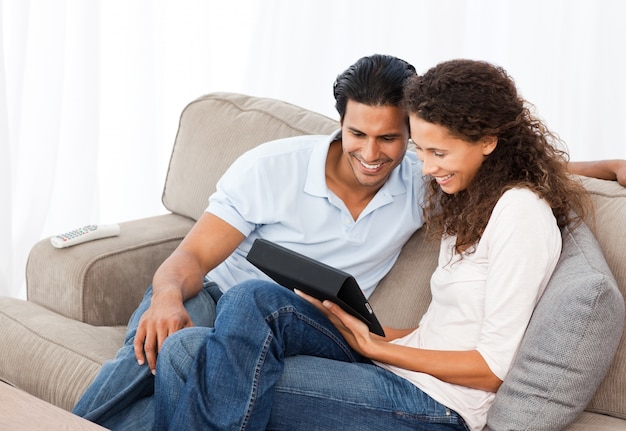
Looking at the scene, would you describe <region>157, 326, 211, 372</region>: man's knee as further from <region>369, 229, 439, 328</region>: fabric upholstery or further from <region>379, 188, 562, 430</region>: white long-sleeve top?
<region>369, 229, 439, 328</region>: fabric upholstery

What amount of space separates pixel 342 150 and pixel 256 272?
349 millimetres

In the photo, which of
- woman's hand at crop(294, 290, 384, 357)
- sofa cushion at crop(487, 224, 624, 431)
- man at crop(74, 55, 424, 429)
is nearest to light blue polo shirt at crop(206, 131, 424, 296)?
man at crop(74, 55, 424, 429)

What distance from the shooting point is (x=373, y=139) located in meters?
1.90

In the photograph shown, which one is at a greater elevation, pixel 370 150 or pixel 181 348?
pixel 370 150

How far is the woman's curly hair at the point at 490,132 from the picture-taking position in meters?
1.65

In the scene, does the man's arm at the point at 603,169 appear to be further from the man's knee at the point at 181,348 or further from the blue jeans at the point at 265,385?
the man's knee at the point at 181,348

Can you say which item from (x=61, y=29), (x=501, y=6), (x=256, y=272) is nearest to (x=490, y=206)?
(x=256, y=272)

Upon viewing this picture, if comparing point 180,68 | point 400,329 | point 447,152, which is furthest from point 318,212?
point 180,68

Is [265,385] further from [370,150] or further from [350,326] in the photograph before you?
[370,150]

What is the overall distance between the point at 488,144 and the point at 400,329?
488 mm

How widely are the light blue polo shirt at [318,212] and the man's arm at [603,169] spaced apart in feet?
1.14

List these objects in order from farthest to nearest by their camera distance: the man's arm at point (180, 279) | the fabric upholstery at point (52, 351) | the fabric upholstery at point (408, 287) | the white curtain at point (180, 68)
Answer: the white curtain at point (180, 68), the fabric upholstery at point (408, 287), the fabric upholstery at point (52, 351), the man's arm at point (180, 279)

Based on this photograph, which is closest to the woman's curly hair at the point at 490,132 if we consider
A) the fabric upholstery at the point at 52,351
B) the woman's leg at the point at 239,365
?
the woman's leg at the point at 239,365

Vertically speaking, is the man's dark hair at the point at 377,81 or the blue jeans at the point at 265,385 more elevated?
the man's dark hair at the point at 377,81
